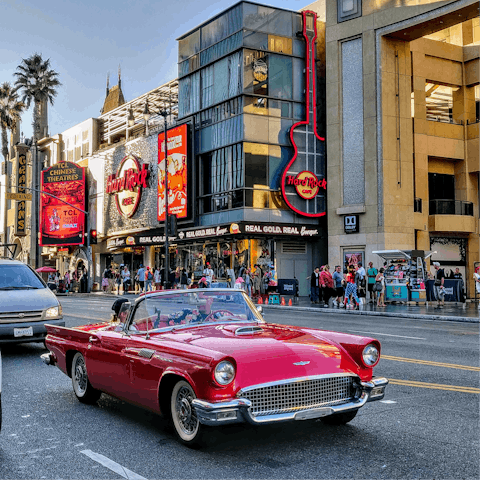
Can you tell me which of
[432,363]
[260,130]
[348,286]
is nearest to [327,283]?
[348,286]

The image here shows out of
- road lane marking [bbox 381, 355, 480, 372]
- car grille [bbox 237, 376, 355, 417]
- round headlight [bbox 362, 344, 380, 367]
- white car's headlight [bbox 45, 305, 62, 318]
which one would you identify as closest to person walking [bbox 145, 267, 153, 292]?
white car's headlight [bbox 45, 305, 62, 318]

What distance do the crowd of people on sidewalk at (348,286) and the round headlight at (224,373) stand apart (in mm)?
19709

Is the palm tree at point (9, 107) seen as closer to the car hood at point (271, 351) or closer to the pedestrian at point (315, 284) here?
the pedestrian at point (315, 284)

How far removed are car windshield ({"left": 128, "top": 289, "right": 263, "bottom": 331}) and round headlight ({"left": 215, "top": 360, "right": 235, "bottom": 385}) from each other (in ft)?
4.50

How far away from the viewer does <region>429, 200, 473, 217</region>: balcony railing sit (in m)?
36.1

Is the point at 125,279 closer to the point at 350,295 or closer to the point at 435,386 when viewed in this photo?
the point at 350,295

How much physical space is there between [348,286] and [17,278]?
50.9ft

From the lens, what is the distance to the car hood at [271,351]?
485cm

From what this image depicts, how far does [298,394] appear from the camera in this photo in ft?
16.3

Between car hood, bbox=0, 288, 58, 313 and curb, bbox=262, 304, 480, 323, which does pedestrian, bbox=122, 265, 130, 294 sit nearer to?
curb, bbox=262, 304, 480, 323

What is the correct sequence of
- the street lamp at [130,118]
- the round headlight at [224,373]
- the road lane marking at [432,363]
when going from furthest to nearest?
1. the street lamp at [130,118]
2. the road lane marking at [432,363]
3. the round headlight at [224,373]

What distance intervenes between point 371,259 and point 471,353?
2232 cm

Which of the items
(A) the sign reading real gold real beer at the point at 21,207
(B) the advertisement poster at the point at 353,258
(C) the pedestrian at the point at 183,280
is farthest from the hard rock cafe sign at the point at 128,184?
(A) the sign reading real gold real beer at the point at 21,207

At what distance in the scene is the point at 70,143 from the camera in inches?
2363
